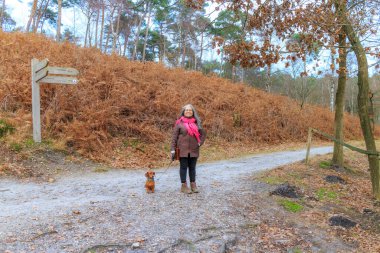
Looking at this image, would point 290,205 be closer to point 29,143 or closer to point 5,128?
point 29,143

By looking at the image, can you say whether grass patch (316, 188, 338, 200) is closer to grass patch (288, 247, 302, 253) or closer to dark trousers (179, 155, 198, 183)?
grass patch (288, 247, 302, 253)

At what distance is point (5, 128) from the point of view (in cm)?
896

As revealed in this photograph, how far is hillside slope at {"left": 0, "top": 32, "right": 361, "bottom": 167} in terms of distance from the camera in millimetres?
10078

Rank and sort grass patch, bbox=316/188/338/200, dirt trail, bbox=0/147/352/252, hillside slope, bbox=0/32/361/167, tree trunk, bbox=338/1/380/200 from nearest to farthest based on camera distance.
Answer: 1. dirt trail, bbox=0/147/352/252
2. tree trunk, bbox=338/1/380/200
3. grass patch, bbox=316/188/338/200
4. hillside slope, bbox=0/32/361/167

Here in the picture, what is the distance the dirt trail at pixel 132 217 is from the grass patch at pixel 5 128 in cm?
230

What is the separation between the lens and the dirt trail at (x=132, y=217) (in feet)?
13.9

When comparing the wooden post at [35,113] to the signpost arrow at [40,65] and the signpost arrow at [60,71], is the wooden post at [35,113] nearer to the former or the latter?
the signpost arrow at [40,65]

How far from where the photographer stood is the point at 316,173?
9.39 m

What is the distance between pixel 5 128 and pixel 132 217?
5.81 metres

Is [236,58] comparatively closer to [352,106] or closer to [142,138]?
[142,138]

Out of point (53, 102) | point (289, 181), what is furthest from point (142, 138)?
point (289, 181)

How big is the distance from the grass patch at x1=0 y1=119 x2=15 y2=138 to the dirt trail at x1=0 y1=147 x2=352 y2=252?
2296 mm

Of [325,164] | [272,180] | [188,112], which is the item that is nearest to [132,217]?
[188,112]

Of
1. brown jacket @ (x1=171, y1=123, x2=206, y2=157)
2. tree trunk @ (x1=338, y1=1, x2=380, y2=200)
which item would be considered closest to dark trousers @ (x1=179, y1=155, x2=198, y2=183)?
brown jacket @ (x1=171, y1=123, x2=206, y2=157)
